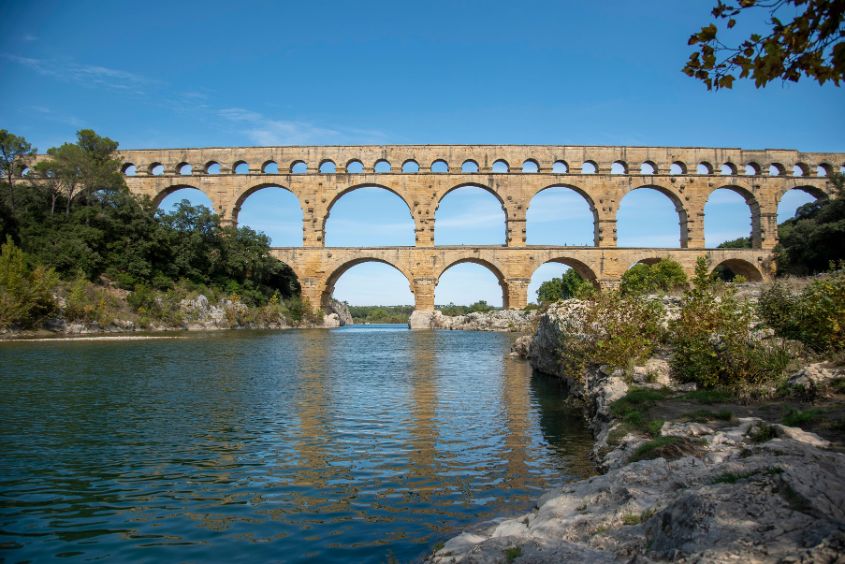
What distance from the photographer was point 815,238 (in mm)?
27938

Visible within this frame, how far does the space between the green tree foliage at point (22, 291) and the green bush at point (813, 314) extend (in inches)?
987

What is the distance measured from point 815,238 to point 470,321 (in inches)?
776

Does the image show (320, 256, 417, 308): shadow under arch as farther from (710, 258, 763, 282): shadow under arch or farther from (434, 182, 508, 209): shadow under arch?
(710, 258, 763, 282): shadow under arch

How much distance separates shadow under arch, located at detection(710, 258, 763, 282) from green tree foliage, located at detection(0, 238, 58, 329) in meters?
36.5

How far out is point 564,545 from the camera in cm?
276

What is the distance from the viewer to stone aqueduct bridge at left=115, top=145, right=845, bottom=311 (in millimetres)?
35844

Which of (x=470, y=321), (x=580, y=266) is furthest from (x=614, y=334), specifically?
(x=580, y=266)

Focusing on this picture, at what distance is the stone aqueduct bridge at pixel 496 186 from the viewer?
35844 mm

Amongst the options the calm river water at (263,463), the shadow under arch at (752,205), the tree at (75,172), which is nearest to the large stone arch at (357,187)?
the tree at (75,172)

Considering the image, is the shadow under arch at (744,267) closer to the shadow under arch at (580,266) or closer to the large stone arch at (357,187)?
the shadow under arch at (580,266)

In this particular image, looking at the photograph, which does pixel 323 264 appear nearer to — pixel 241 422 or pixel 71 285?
pixel 71 285

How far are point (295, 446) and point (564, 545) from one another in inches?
150

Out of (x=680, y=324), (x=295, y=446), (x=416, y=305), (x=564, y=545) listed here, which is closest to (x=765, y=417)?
(x=680, y=324)

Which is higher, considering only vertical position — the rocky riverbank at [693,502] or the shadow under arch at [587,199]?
the shadow under arch at [587,199]
